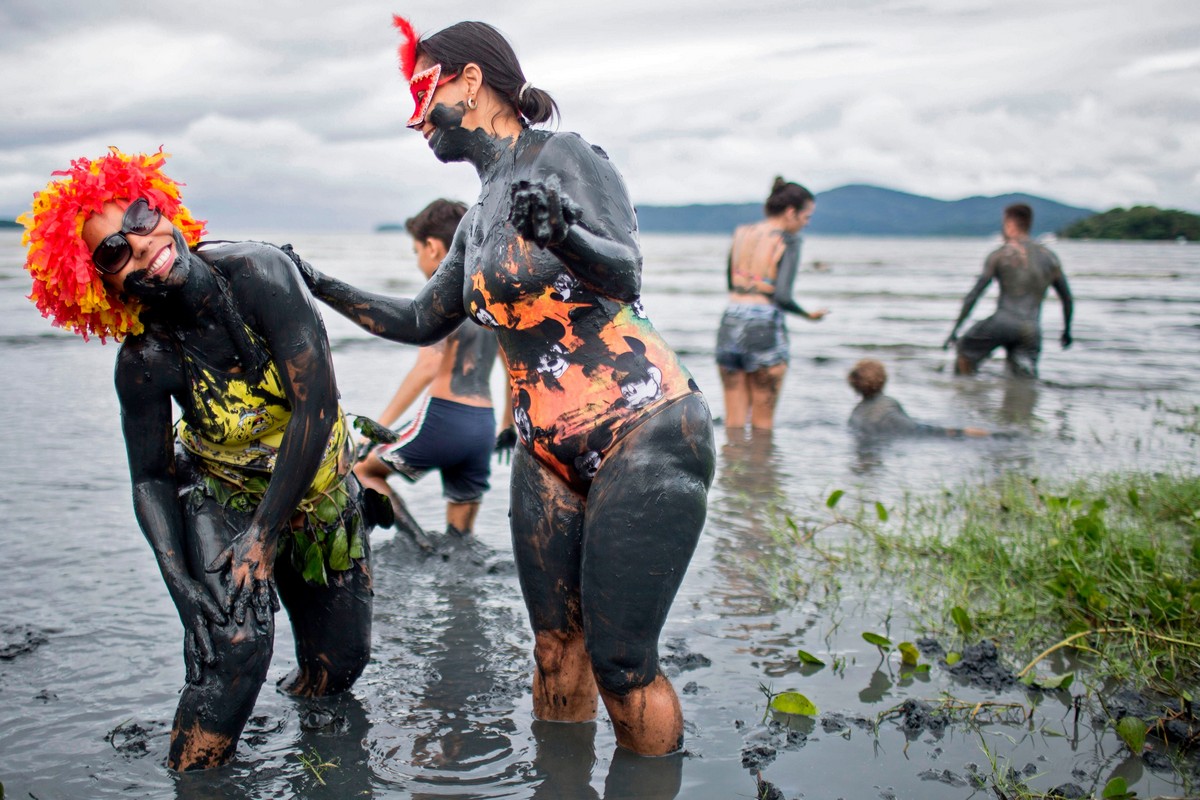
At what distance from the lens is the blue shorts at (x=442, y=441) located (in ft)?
18.4

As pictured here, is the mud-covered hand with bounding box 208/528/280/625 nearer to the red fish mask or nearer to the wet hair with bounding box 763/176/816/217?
the red fish mask

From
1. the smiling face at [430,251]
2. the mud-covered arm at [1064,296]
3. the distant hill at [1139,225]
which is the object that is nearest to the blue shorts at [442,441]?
the smiling face at [430,251]

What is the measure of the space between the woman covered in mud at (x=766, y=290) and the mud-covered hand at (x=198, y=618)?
592cm

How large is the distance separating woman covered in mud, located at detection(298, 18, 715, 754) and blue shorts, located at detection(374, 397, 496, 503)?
231 cm

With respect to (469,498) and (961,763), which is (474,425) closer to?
(469,498)

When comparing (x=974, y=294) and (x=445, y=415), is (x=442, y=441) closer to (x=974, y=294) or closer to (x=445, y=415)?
(x=445, y=415)

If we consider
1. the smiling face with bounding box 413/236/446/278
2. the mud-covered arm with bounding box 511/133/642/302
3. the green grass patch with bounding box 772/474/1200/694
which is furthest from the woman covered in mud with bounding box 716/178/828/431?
the mud-covered arm with bounding box 511/133/642/302

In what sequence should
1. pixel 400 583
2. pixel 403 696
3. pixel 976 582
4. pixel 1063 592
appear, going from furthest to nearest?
1. pixel 400 583
2. pixel 976 582
3. pixel 1063 592
4. pixel 403 696

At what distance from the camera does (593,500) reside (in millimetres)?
3029

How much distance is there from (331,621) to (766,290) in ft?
18.2

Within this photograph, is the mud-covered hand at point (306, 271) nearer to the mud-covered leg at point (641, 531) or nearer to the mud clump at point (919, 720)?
the mud-covered leg at point (641, 531)

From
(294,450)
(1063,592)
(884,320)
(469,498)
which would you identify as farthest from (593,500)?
(884,320)

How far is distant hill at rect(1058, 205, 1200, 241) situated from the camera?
69.5m

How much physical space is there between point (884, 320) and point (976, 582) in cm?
1789
